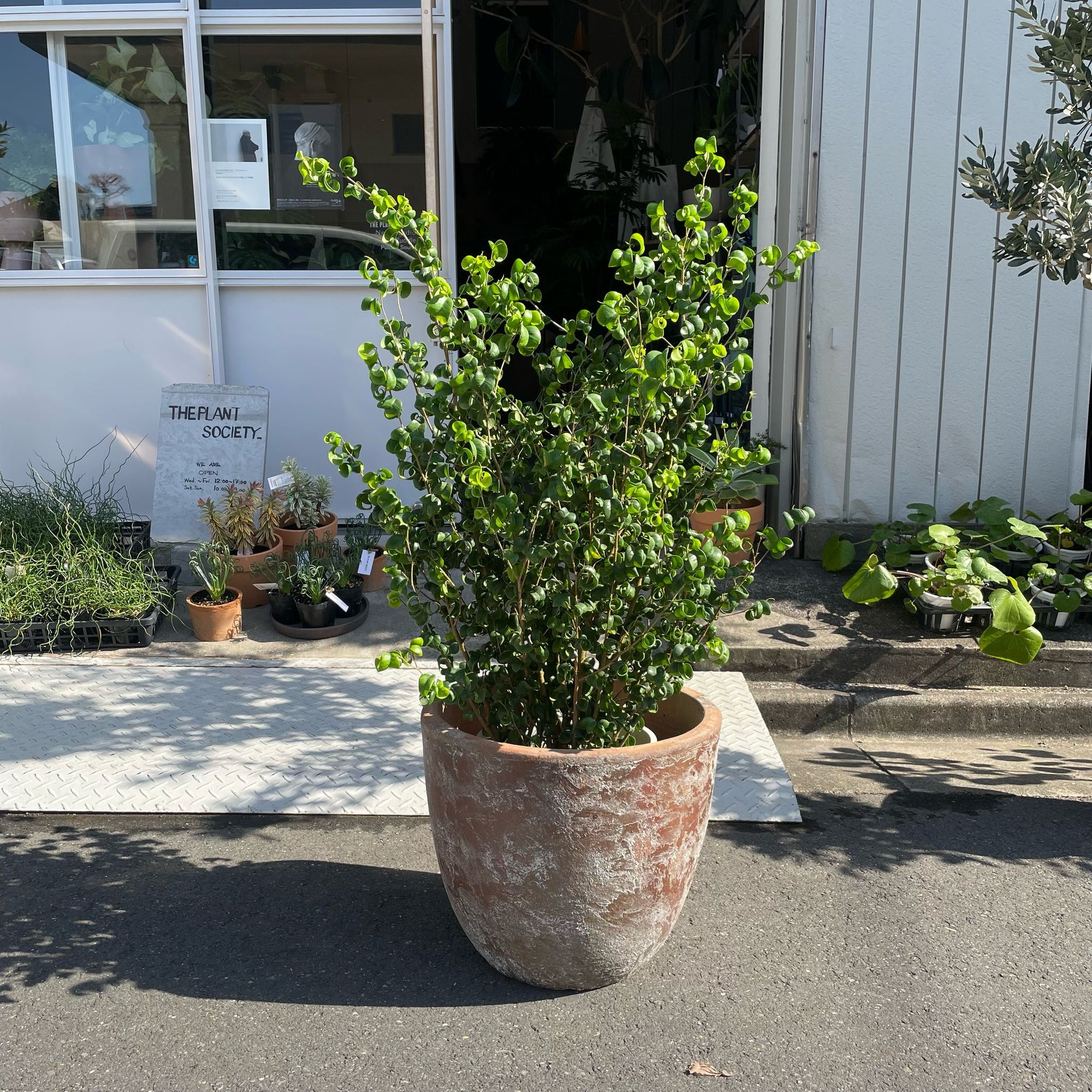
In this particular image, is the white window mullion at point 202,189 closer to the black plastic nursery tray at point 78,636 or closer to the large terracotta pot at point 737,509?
the black plastic nursery tray at point 78,636

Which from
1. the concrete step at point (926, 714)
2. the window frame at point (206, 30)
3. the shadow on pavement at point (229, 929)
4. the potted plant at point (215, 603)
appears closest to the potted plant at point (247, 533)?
the potted plant at point (215, 603)

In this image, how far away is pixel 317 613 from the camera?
5.24 metres

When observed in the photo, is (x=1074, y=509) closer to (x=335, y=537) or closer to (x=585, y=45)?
(x=335, y=537)

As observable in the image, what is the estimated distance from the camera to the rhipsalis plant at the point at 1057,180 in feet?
11.5

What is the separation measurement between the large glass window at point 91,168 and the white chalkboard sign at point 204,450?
0.88 metres

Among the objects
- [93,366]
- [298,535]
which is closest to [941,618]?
[298,535]

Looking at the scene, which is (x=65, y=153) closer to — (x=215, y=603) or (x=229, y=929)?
(x=215, y=603)

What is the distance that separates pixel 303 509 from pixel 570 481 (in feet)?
Answer: 11.2

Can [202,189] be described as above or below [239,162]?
below

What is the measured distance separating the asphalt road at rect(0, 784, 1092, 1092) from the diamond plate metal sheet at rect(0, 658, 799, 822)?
12cm

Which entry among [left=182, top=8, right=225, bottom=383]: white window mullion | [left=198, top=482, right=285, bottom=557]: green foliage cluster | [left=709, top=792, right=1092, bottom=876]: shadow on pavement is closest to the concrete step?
[left=709, top=792, right=1092, bottom=876]: shadow on pavement

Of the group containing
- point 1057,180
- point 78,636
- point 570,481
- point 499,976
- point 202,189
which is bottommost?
point 499,976

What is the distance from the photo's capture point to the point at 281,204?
20.6 ft

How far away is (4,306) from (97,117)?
1.22 meters
